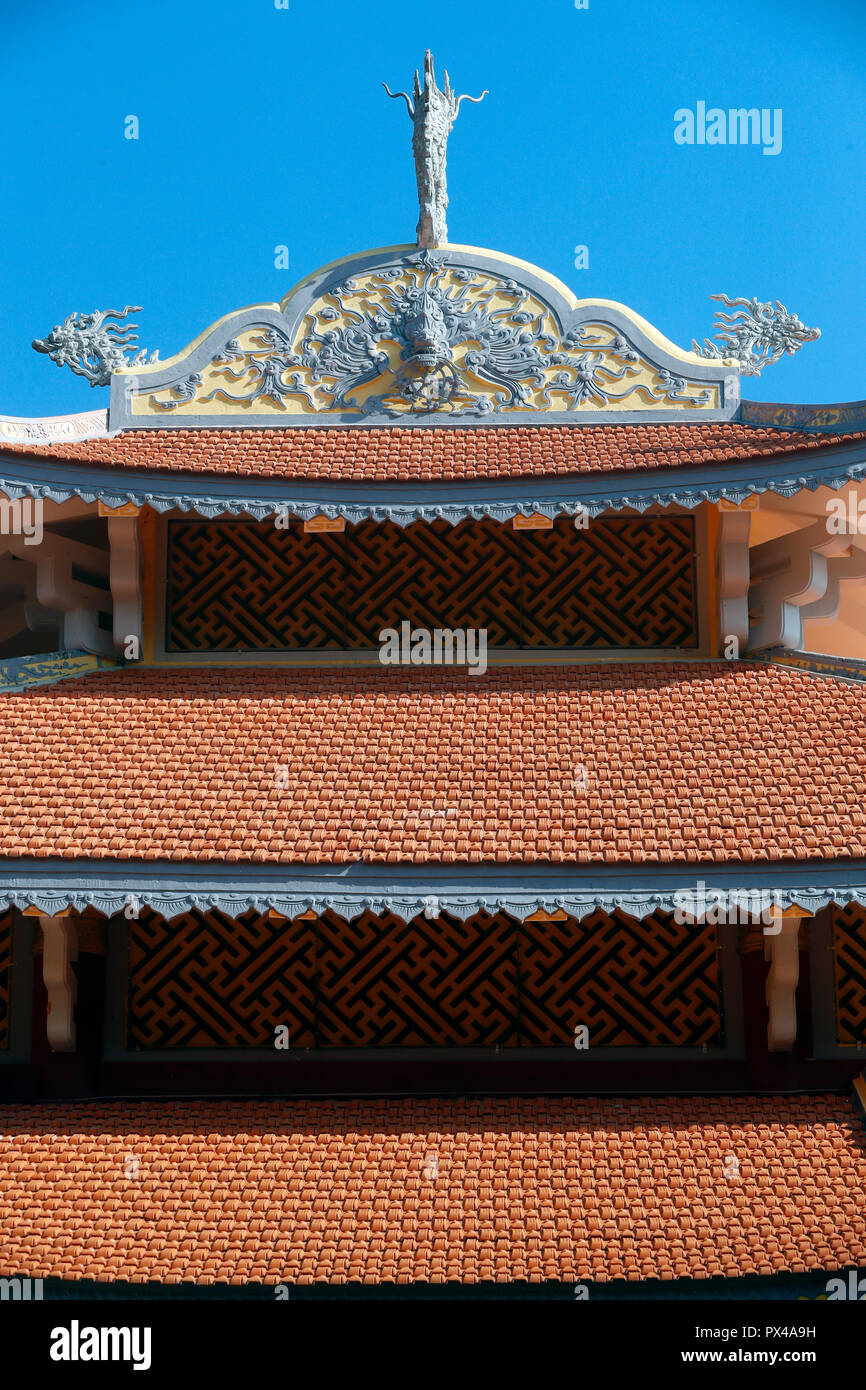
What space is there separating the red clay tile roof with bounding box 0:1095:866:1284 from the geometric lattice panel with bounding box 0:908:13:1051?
65 centimetres

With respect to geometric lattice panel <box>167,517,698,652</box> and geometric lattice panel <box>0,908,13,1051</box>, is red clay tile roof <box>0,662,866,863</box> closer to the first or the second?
geometric lattice panel <box>167,517,698,652</box>

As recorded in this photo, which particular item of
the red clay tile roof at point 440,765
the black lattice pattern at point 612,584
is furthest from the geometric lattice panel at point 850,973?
the black lattice pattern at point 612,584

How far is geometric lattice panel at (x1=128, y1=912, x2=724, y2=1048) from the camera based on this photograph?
9.09m

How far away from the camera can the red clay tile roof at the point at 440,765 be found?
321 inches

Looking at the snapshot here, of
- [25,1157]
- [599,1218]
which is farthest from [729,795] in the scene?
[25,1157]

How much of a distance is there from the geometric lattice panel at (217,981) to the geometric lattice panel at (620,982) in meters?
1.56

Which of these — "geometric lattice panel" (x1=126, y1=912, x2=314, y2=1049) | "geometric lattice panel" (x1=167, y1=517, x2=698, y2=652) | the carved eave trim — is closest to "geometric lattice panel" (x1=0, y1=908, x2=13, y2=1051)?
"geometric lattice panel" (x1=126, y1=912, x2=314, y2=1049)

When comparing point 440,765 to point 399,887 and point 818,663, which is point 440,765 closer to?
point 399,887

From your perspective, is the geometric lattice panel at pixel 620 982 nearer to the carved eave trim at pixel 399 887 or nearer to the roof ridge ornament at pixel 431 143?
the carved eave trim at pixel 399 887

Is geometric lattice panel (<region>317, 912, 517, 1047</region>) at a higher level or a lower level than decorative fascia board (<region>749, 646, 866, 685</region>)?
lower

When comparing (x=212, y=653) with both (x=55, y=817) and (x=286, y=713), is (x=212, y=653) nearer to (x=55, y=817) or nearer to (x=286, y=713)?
(x=286, y=713)

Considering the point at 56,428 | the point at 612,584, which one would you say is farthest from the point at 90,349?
the point at 612,584

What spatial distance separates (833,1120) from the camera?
8219 millimetres

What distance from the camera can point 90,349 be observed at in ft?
37.9
